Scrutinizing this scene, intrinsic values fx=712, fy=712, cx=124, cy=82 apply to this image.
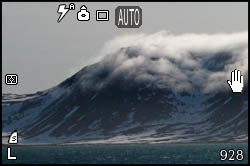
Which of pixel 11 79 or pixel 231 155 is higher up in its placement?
pixel 11 79

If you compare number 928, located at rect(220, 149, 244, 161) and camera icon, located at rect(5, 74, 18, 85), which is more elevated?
camera icon, located at rect(5, 74, 18, 85)

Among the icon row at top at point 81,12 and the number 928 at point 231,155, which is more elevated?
the icon row at top at point 81,12

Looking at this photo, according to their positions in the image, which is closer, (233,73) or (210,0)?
(233,73)

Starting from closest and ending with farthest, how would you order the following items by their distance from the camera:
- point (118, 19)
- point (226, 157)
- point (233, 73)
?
point (233, 73)
point (118, 19)
point (226, 157)

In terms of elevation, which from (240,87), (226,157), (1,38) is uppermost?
(1,38)

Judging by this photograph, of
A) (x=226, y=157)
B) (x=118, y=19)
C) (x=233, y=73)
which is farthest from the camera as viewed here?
(x=226, y=157)

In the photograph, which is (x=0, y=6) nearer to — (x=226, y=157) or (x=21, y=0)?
(x=21, y=0)

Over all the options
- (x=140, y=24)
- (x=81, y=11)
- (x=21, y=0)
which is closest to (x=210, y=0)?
(x=140, y=24)

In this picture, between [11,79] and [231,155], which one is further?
[231,155]
